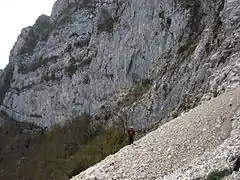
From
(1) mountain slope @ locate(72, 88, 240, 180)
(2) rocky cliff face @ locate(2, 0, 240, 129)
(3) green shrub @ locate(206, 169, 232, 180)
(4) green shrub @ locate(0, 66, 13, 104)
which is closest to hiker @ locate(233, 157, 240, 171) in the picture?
(3) green shrub @ locate(206, 169, 232, 180)

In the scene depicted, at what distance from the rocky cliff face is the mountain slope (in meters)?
9.84

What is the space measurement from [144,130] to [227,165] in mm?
57368

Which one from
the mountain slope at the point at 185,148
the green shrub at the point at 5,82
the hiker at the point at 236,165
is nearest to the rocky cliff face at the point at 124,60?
the green shrub at the point at 5,82

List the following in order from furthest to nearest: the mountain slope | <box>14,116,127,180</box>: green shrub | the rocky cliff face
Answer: <box>14,116,127,180</box>: green shrub < the rocky cliff face < the mountain slope

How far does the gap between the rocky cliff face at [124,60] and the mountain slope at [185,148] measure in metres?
9.84

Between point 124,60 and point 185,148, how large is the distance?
259 ft

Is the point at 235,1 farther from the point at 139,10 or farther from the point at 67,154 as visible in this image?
the point at 67,154

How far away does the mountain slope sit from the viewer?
25856 mm

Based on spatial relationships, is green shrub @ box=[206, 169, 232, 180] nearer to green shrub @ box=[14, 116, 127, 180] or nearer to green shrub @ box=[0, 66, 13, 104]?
green shrub @ box=[14, 116, 127, 180]

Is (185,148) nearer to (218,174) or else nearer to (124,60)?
(218,174)

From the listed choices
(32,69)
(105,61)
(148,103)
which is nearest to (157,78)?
(148,103)

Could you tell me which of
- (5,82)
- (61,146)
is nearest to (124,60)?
(61,146)

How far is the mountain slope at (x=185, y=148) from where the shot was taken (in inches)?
1018

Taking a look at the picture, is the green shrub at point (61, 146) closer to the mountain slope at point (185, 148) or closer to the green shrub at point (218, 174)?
the mountain slope at point (185, 148)
